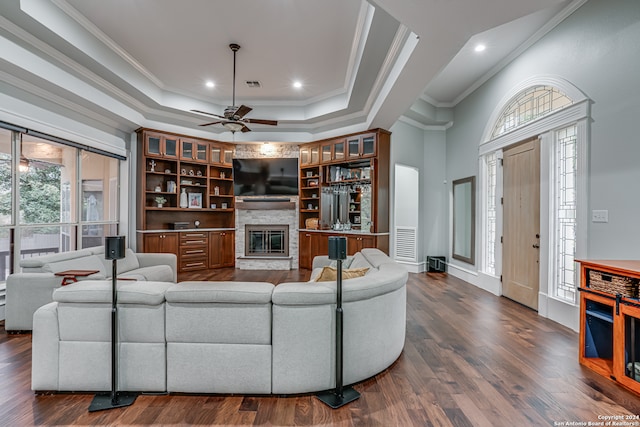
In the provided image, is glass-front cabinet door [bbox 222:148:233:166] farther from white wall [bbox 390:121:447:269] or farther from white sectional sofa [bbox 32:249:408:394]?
white sectional sofa [bbox 32:249:408:394]

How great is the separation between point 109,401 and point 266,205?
16.9 feet

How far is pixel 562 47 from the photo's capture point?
3535 millimetres

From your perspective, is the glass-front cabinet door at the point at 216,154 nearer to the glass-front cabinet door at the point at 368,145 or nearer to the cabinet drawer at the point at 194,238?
the cabinet drawer at the point at 194,238

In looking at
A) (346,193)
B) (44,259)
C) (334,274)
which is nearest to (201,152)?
(346,193)

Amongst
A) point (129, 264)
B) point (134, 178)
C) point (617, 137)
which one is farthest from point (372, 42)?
point (134, 178)

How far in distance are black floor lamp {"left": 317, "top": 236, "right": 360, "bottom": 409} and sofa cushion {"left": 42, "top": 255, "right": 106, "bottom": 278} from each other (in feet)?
9.79

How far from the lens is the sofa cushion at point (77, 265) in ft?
11.3

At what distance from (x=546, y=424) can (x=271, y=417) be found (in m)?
1.69

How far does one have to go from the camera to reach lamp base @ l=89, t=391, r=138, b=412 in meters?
1.98

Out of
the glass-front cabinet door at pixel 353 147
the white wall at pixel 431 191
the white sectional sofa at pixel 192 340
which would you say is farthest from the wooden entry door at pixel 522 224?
the white sectional sofa at pixel 192 340

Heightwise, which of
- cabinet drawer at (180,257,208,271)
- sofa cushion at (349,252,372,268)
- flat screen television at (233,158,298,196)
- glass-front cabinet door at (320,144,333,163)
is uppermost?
glass-front cabinet door at (320,144,333,163)

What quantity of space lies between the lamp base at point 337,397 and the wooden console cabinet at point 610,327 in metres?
2.03

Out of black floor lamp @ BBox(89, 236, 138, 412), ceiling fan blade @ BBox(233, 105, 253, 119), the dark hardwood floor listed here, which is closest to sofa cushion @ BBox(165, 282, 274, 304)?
black floor lamp @ BBox(89, 236, 138, 412)

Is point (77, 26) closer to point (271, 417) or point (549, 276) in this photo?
point (271, 417)
